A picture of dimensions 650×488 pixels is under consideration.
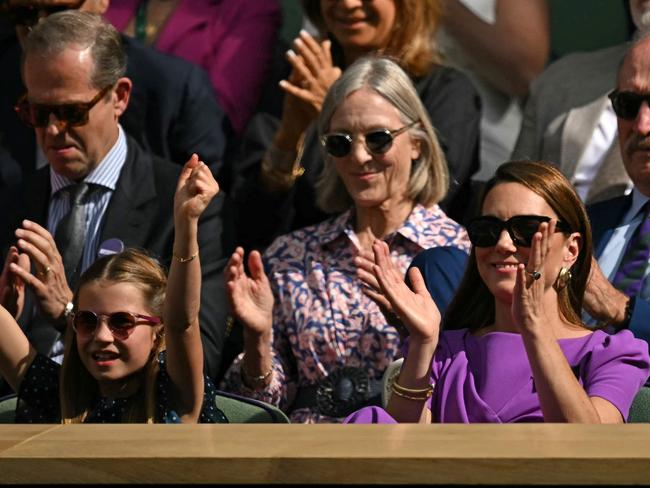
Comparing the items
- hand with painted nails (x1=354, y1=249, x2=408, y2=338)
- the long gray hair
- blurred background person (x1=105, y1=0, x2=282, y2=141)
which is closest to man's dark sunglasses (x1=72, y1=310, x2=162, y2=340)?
hand with painted nails (x1=354, y1=249, x2=408, y2=338)

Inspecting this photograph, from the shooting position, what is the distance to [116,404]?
13.8 feet

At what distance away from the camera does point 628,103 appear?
481cm

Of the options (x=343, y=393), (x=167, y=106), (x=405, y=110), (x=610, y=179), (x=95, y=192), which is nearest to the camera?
(x=343, y=393)

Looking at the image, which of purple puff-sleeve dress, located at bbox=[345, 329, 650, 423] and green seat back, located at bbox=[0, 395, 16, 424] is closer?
purple puff-sleeve dress, located at bbox=[345, 329, 650, 423]

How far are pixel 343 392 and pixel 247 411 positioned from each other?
0.65 metres

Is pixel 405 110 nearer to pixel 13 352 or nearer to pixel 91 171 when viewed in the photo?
pixel 91 171

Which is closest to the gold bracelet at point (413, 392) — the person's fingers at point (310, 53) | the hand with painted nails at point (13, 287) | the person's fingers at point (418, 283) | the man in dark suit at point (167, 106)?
the person's fingers at point (418, 283)

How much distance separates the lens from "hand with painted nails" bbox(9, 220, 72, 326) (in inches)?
180

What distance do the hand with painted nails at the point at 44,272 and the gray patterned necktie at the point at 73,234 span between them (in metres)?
0.36

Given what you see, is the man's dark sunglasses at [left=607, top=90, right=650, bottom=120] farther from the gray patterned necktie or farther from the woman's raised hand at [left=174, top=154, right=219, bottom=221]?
Answer: the gray patterned necktie

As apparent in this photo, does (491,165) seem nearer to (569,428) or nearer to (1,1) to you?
(1,1)

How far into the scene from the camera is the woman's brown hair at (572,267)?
13.4ft

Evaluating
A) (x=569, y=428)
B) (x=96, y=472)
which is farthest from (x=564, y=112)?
(x=96, y=472)

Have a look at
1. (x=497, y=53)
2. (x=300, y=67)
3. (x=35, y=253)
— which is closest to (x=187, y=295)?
(x=35, y=253)
